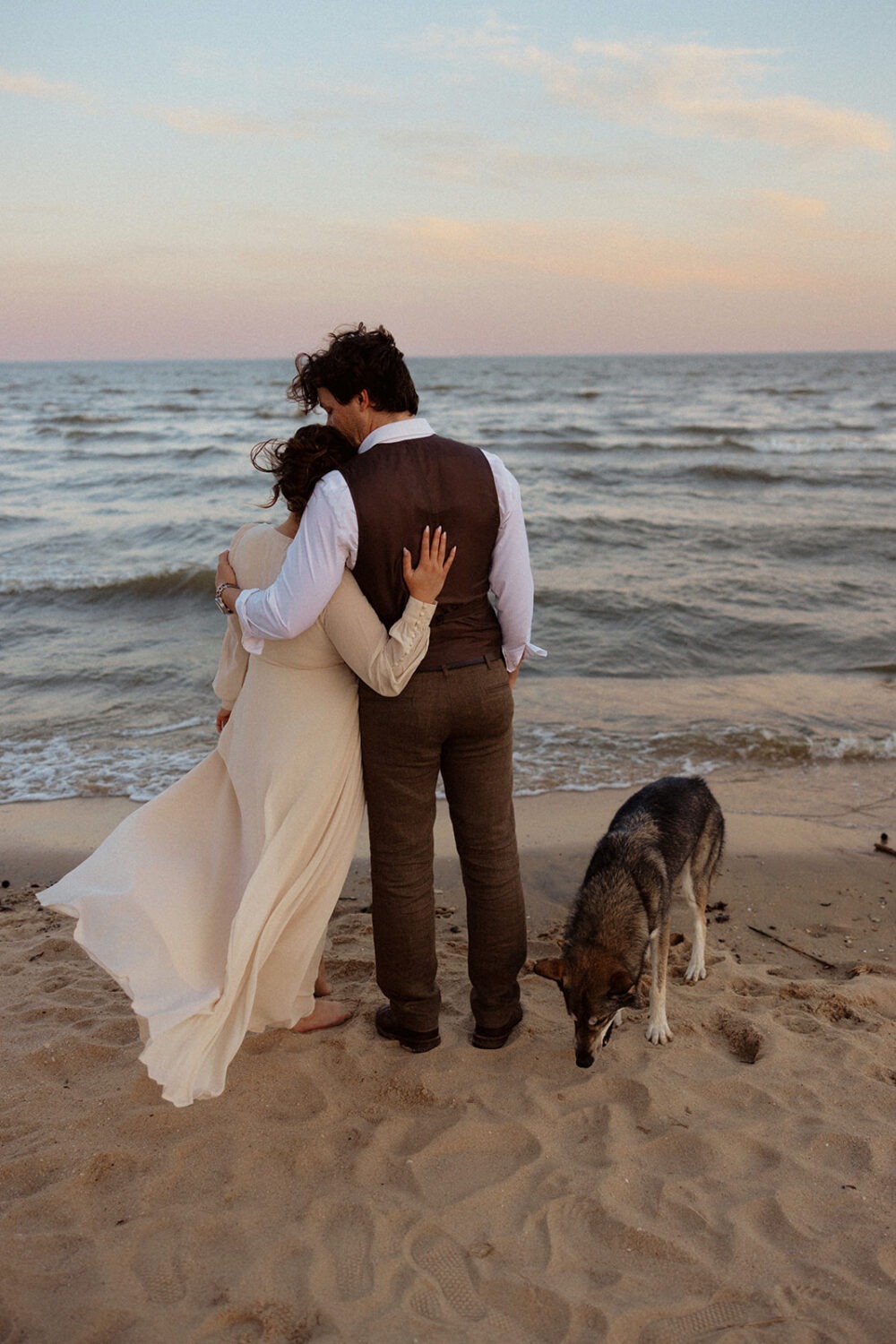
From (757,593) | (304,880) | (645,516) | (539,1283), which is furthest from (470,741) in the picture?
(645,516)

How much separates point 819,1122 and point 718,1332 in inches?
36.4

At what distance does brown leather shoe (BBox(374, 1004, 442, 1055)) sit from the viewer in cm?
350

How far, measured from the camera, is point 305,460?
117 inches

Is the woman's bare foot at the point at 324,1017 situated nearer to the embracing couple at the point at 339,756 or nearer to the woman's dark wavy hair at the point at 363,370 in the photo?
the embracing couple at the point at 339,756

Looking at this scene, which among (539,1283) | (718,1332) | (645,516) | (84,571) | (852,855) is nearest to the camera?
(718,1332)

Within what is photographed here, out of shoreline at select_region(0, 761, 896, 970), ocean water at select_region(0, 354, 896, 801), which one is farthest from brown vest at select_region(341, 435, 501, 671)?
ocean water at select_region(0, 354, 896, 801)

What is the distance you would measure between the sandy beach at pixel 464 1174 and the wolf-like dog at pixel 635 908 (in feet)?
0.60

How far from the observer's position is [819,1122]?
3.04 meters

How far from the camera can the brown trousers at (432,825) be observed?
3.15 meters

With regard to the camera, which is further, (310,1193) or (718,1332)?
(310,1193)

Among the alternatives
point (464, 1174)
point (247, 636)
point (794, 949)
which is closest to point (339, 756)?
point (247, 636)

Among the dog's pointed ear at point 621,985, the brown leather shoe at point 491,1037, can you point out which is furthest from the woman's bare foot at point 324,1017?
the dog's pointed ear at point 621,985

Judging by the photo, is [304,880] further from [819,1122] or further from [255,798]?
[819,1122]

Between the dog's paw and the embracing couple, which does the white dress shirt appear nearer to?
the embracing couple
